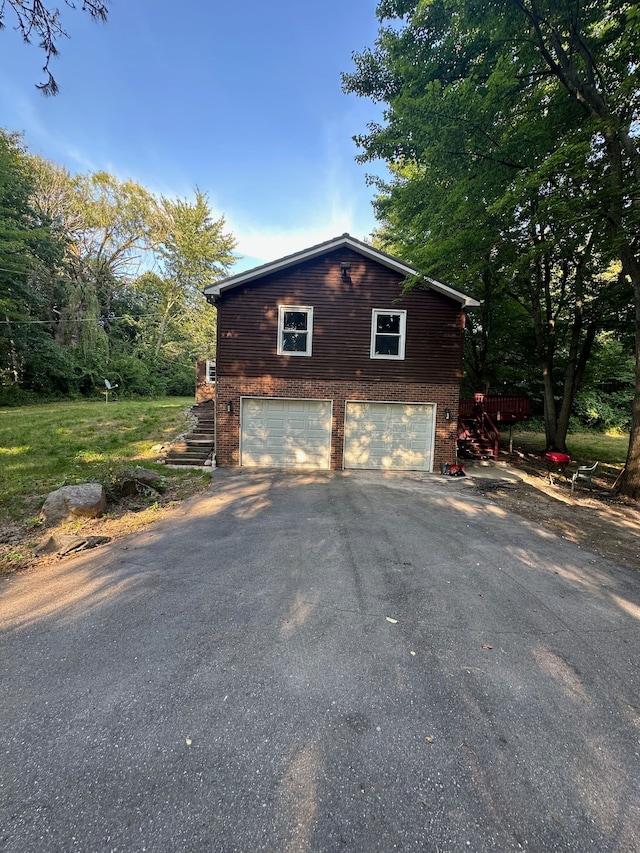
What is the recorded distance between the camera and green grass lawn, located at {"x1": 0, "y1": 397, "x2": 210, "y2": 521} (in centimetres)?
701

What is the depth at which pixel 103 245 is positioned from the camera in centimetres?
2967

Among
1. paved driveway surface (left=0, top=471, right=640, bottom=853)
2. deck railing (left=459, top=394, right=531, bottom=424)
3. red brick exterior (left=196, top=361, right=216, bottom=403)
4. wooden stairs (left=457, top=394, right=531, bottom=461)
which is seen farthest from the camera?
red brick exterior (left=196, top=361, right=216, bottom=403)

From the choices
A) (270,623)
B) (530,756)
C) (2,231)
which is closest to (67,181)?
(2,231)

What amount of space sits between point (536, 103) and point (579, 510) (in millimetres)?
8616

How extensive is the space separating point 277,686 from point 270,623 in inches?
29.1

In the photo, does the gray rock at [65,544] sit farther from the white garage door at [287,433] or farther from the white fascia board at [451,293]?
the white fascia board at [451,293]

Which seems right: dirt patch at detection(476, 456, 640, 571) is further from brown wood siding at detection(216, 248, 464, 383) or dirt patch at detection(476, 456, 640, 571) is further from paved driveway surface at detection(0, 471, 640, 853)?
brown wood siding at detection(216, 248, 464, 383)

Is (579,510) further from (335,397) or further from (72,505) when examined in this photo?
(72,505)

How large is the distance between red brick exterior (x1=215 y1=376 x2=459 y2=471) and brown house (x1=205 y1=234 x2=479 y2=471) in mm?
28

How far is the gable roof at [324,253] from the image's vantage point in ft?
32.7

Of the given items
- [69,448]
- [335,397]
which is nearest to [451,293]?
[335,397]

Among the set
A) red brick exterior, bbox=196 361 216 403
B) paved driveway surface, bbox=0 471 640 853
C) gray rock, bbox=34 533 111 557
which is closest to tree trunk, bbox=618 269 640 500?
paved driveway surface, bbox=0 471 640 853

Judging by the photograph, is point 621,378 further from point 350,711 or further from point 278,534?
point 350,711

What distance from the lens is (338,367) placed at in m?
10.4
